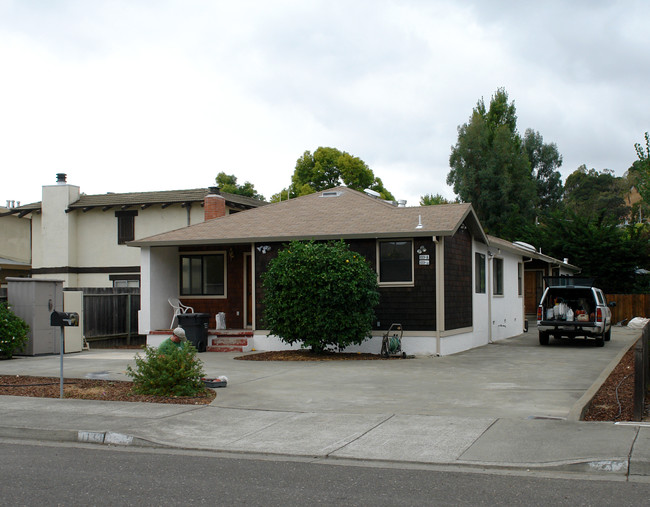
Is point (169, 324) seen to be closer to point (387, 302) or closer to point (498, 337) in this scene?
point (387, 302)

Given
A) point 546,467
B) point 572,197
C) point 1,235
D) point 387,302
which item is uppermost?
point 572,197

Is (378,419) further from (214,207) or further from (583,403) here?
(214,207)

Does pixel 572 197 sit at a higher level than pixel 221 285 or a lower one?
higher

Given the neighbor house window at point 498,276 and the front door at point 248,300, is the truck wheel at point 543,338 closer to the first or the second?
the neighbor house window at point 498,276

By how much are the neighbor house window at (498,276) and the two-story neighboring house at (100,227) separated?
12.1 meters

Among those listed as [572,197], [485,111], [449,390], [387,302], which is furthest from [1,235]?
[572,197]

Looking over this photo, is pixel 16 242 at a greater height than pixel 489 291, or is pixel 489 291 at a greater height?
pixel 16 242

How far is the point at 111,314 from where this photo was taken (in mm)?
22000

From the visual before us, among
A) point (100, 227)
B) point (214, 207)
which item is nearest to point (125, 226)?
point (100, 227)

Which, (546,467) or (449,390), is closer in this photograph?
(546,467)

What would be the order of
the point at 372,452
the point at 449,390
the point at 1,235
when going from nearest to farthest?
the point at 372,452
the point at 449,390
the point at 1,235

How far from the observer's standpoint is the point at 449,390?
11836 mm

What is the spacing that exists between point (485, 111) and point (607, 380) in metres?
46.9

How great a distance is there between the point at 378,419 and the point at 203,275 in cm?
1323
